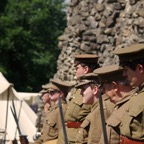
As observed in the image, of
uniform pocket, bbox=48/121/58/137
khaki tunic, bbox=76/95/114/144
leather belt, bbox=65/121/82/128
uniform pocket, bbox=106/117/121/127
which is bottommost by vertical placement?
uniform pocket, bbox=48/121/58/137

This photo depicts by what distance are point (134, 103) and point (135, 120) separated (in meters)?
0.13

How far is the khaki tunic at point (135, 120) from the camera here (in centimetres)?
506

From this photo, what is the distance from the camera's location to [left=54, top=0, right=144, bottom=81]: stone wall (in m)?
11.4

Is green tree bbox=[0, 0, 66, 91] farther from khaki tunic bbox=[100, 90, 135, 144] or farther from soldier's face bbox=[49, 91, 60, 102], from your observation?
khaki tunic bbox=[100, 90, 135, 144]

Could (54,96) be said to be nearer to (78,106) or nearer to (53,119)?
(53,119)

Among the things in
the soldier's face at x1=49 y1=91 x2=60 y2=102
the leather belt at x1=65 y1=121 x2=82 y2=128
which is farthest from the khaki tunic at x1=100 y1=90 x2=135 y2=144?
the soldier's face at x1=49 y1=91 x2=60 y2=102

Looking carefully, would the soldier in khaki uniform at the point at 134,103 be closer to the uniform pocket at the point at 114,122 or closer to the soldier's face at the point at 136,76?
the soldier's face at the point at 136,76

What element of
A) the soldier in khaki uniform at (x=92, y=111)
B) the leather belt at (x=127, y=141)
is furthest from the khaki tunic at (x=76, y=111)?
the leather belt at (x=127, y=141)

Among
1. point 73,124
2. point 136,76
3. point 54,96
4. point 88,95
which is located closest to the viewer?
point 136,76

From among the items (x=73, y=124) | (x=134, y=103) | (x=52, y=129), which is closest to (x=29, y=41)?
(x=52, y=129)

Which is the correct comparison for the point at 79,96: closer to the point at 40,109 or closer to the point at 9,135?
the point at 9,135

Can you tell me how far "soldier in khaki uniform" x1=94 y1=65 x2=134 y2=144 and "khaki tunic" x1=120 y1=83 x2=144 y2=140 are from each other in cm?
15

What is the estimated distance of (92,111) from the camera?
642cm

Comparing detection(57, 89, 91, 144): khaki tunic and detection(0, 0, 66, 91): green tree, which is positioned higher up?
detection(57, 89, 91, 144): khaki tunic
